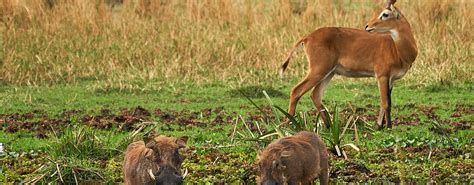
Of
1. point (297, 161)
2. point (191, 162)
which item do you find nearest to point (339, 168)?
point (191, 162)

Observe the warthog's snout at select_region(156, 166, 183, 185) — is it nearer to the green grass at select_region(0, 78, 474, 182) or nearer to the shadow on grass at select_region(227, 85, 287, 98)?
the green grass at select_region(0, 78, 474, 182)

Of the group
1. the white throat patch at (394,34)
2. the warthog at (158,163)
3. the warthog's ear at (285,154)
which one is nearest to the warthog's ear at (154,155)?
the warthog at (158,163)

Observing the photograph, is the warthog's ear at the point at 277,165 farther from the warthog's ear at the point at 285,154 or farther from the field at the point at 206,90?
the field at the point at 206,90

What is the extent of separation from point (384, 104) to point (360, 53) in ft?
2.84

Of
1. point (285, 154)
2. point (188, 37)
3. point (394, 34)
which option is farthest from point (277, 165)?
point (188, 37)

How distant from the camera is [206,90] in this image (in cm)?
1320

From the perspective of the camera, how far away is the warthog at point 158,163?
568 centimetres

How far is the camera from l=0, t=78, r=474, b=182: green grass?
823cm

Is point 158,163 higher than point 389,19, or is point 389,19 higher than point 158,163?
point 158,163

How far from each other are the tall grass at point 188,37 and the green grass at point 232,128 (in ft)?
1.69

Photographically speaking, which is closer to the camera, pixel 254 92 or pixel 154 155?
pixel 154 155

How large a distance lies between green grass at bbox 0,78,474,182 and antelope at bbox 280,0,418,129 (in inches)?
18.8

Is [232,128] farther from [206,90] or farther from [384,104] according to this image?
[206,90]

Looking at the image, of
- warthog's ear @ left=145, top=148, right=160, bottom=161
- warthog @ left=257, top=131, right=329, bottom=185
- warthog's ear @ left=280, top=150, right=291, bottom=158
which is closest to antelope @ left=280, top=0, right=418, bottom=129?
warthog @ left=257, top=131, right=329, bottom=185
